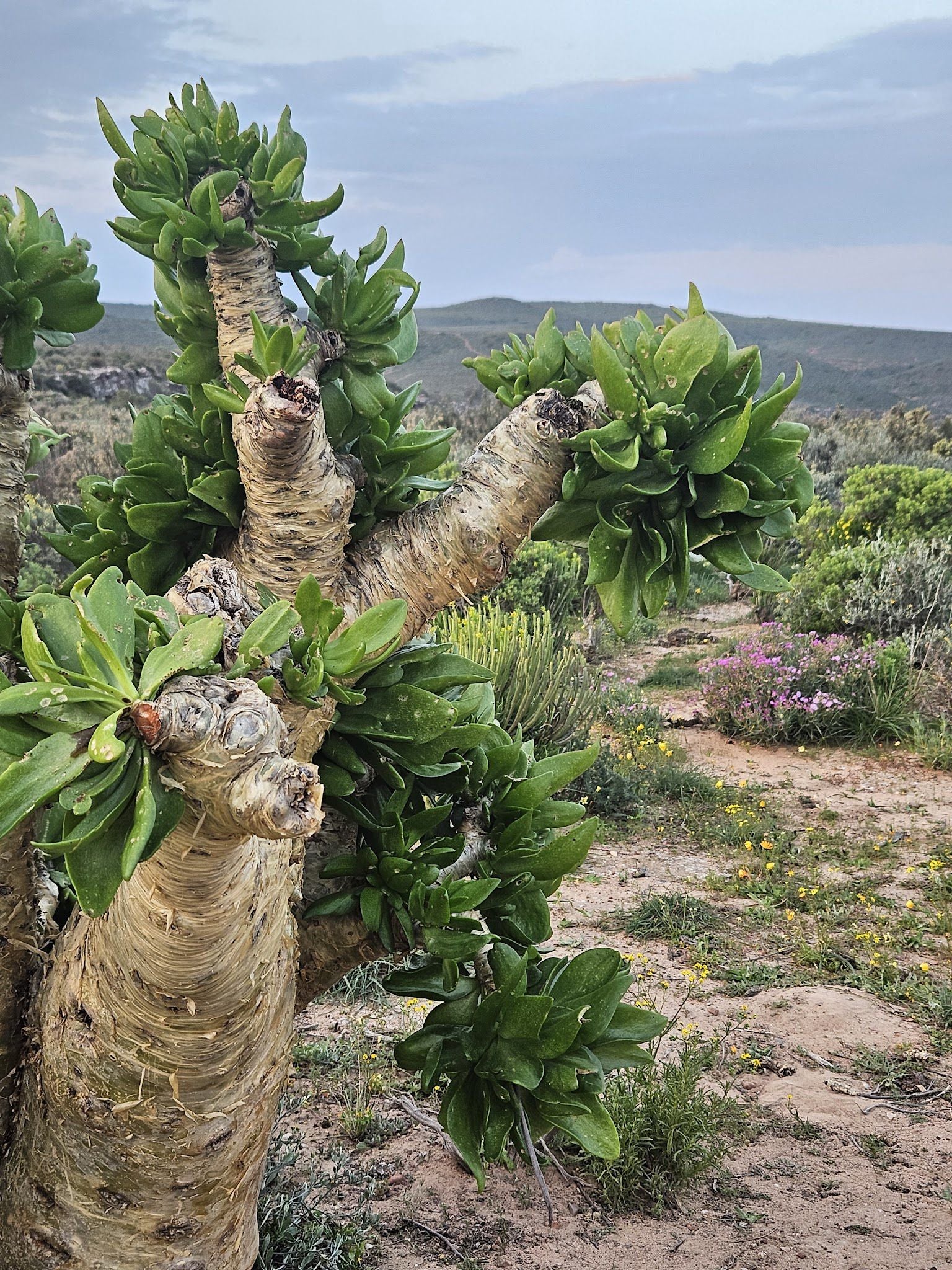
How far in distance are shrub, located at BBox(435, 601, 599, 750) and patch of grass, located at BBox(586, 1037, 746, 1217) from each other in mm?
3385

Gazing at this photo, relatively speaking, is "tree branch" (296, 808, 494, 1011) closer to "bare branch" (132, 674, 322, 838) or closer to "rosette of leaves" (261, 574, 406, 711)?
"rosette of leaves" (261, 574, 406, 711)

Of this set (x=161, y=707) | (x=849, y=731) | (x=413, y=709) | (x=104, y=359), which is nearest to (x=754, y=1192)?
(x=413, y=709)

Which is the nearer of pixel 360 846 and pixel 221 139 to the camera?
pixel 221 139

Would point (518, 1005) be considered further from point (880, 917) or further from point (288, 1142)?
point (880, 917)

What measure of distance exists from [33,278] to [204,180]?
1.02ft

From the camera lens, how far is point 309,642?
111 centimetres

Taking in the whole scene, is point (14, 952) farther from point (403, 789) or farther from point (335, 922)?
point (403, 789)

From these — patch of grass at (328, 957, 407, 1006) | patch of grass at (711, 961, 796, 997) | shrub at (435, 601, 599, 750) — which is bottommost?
patch of grass at (711, 961, 796, 997)

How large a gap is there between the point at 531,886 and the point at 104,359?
30065 mm

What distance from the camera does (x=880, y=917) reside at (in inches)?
208

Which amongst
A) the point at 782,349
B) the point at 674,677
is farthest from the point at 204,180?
the point at 782,349

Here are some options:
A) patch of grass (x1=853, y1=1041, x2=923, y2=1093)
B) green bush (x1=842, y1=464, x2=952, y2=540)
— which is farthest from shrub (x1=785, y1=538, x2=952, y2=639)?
patch of grass (x1=853, y1=1041, x2=923, y2=1093)

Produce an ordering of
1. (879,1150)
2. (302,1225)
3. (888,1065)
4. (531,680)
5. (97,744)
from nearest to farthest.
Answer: (97,744)
(302,1225)
(879,1150)
(888,1065)
(531,680)

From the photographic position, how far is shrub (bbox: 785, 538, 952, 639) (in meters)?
9.64
